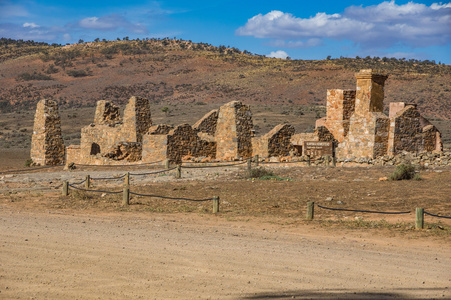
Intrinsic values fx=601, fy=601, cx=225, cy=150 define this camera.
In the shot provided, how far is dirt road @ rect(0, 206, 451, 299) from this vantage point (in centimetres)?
743

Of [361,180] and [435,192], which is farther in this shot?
[361,180]

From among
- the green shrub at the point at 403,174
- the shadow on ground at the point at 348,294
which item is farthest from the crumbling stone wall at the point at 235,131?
the shadow on ground at the point at 348,294

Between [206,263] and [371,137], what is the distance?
45.6 ft

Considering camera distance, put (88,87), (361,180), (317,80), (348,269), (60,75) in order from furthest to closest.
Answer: (60,75) → (88,87) → (317,80) → (361,180) → (348,269)

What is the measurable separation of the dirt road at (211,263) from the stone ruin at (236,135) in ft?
34.3

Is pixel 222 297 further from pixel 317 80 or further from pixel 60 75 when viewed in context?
pixel 60 75

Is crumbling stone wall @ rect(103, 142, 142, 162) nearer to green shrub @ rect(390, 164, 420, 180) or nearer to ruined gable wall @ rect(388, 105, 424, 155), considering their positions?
ruined gable wall @ rect(388, 105, 424, 155)

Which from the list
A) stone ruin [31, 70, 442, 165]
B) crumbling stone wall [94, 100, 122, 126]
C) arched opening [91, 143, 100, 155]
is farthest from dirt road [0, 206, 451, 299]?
crumbling stone wall [94, 100, 122, 126]

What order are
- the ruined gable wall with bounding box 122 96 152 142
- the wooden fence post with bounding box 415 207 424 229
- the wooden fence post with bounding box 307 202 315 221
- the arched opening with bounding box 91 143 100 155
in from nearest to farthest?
the wooden fence post with bounding box 415 207 424 229, the wooden fence post with bounding box 307 202 315 221, the ruined gable wall with bounding box 122 96 152 142, the arched opening with bounding box 91 143 100 155

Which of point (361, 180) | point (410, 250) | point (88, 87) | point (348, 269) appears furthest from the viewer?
point (88, 87)

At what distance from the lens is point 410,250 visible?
32.6ft

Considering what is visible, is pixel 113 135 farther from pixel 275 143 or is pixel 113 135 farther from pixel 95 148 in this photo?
pixel 275 143

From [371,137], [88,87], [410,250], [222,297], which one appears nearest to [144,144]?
[371,137]

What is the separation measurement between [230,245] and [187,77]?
72.7 metres
